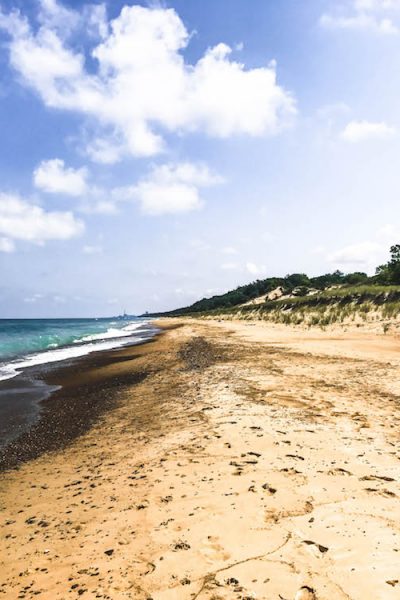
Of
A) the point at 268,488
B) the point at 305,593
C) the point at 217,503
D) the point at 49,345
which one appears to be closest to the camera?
the point at 305,593

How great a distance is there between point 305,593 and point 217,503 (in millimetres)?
1648

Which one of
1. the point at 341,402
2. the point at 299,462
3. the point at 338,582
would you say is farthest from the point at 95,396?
the point at 338,582

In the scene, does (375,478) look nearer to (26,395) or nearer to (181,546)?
(181,546)

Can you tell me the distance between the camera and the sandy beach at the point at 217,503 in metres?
3.19

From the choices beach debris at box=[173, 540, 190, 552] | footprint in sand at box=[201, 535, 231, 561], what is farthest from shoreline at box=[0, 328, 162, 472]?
footprint in sand at box=[201, 535, 231, 561]

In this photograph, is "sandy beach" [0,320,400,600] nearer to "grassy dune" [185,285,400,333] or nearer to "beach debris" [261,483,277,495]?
"beach debris" [261,483,277,495]

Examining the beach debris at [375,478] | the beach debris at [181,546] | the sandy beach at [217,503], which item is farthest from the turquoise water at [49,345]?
the beach debris at [375,478]

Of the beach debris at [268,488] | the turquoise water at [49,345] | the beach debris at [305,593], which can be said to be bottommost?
the beach debris at [268,488]

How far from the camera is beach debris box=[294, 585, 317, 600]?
2859mm

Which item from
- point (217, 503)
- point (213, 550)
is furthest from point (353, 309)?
point (213, 550)

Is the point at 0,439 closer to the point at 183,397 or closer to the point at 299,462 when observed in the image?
the point at 183,397

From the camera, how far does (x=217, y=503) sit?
14.5 feet

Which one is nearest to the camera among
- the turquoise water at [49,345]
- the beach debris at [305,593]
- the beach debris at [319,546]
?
the beach debris at [305,593]

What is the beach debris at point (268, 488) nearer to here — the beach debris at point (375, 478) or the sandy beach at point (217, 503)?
the sandy beach at point (217, 503)
